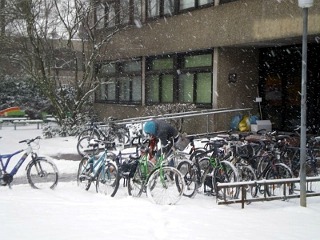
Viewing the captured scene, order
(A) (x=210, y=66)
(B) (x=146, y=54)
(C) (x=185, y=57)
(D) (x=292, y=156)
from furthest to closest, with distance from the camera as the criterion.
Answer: (B) (x=146, y=54) → (C) (x=185, y=57) → (A) (x=210, y=66) → (D) (x=292, y=156)

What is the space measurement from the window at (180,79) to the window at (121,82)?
123cm

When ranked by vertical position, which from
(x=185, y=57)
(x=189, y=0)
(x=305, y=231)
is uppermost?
(x=189, y=0)

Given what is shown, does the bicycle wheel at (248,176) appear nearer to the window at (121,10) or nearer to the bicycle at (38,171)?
the bicycle at (38,171)

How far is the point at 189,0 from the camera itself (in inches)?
719

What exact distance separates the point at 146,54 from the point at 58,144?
6982 millimetres

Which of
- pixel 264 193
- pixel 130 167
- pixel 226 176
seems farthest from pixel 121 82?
pixel 264 193

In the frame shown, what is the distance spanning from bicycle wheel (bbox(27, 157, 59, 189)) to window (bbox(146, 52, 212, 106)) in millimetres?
9135

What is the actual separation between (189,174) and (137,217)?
2097mm

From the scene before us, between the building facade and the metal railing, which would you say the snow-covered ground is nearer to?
the metal railing

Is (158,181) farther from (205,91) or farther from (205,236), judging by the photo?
(205,91)

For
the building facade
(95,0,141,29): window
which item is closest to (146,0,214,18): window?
the building facade

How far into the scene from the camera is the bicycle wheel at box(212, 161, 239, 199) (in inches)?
331

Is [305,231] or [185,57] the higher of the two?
[185,57]

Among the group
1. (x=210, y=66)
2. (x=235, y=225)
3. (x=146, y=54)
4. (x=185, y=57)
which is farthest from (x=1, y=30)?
(x=235, y=225)
